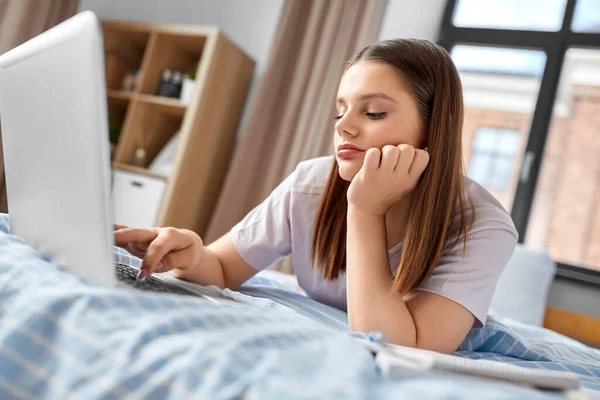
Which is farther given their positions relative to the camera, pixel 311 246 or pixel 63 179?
pixel 311 246

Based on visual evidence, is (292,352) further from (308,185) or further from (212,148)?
(212,148)

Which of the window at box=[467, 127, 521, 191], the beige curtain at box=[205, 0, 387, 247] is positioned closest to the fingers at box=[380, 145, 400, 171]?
the beige curtain at box=[205, 0, 387, 247]

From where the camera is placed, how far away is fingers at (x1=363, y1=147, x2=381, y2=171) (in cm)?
96

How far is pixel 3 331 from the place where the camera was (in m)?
0.49

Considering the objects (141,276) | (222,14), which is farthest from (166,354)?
(222,14)

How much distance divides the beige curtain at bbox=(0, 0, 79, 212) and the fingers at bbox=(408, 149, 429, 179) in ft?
7.42

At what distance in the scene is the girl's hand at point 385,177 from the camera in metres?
0.94

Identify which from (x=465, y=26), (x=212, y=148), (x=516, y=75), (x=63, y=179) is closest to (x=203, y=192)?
(x=212, y=148)

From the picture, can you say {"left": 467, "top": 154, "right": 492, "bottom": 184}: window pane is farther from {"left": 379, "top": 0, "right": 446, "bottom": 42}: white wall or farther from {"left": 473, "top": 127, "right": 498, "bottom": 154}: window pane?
{"left": 379, "top": 0, "right": 446, "bottom": 42}: white wall

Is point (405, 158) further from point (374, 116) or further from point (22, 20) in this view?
point (22, 20)

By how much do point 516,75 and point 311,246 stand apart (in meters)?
5.01

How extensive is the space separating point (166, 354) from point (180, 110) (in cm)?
266

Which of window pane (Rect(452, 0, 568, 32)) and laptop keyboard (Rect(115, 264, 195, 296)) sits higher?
window pane (Rect(452, 0, 568, 32))

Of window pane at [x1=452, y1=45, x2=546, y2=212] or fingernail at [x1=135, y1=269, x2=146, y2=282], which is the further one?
window pane at [x1=452, y1=45, x2=546, y2=212]
